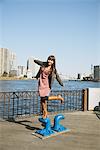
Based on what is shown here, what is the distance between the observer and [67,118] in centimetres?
874

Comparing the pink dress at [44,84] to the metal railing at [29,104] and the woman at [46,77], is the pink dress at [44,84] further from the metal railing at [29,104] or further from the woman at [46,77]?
the metal railing at [29,104]

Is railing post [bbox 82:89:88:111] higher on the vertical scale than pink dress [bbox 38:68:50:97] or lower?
lower

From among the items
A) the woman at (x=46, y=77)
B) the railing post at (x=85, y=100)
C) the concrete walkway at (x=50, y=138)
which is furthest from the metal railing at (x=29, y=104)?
the concrete walkway at (x=50, y=138)

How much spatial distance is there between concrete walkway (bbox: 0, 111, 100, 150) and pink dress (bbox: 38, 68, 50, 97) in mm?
1129

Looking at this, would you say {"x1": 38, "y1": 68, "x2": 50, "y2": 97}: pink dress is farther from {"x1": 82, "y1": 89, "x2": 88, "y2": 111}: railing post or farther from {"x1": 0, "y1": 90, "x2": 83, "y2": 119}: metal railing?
{"x1": 82, "y1": 89, "x2": 88, "y2": 111}: railing post

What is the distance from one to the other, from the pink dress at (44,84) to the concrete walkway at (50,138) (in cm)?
113

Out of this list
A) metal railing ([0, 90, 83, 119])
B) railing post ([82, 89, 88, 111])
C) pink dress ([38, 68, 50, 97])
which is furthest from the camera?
railing post ([82, 89, 88, 111])

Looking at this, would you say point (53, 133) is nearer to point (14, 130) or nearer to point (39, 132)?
point (39, 132)

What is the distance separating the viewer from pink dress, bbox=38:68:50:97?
255 inches

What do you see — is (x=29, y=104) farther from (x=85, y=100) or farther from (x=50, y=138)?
(x=50, y=138)

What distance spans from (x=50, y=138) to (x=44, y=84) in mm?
1436

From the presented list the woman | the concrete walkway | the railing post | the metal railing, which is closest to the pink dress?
the woman

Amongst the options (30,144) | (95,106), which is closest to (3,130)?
(30,144)

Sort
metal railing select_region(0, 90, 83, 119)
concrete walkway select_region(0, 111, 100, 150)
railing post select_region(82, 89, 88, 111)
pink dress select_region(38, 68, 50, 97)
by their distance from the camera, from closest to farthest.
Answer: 1. concrete walkway select_region(0, 111, 100, 150)
2. pink dress select_region(38, 68, 50, 97)
3. metal railing select_region(0, 90, 83, 119)
4. railing post select_region(82, 89, 88, 111)
